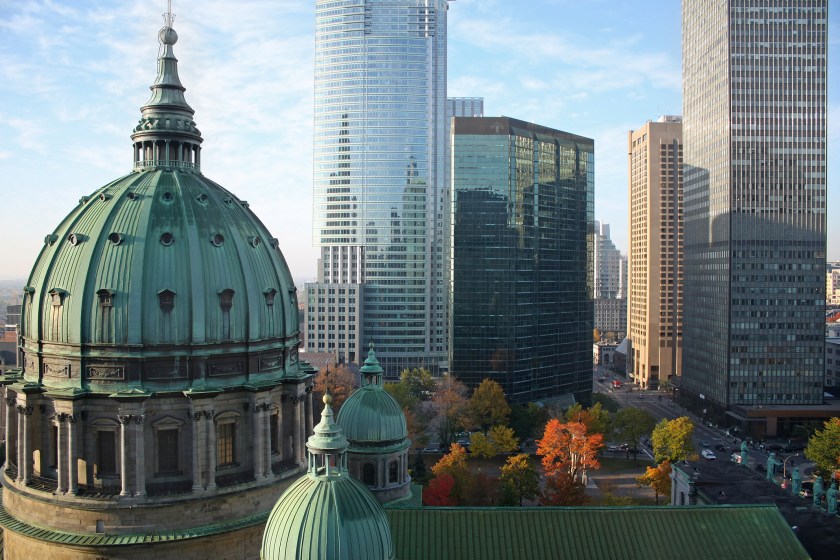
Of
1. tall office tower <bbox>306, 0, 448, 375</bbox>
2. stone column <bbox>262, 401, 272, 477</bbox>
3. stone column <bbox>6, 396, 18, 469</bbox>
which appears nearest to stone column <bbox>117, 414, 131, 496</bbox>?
stone column <bbox>262, 401, 272, 477</bbox>

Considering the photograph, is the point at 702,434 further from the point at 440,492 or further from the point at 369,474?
the point at 369,474

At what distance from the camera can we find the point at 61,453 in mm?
47531

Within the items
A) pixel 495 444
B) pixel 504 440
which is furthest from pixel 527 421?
pixel 504 440

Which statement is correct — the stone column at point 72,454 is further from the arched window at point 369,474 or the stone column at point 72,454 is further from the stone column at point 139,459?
the arched window at point 369,474

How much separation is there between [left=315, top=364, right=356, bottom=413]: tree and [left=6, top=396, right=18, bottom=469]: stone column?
73.0 m

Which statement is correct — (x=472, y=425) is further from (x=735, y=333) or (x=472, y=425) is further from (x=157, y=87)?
(x=157, y=87)

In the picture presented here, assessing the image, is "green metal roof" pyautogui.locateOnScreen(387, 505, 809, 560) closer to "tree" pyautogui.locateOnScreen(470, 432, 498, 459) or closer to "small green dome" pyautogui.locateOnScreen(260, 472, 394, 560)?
"small green dome" pyautogui.locateOnScreen(260, 472, 394, 560)

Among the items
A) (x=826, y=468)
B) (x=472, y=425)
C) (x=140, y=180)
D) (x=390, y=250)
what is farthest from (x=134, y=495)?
(x=390, y=250)

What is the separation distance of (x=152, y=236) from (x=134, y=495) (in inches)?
704

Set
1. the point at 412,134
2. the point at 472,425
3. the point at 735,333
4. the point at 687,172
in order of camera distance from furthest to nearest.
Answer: the point at 412,134 → the point at 687,172 → the point at 735,333 → the point at 472,425

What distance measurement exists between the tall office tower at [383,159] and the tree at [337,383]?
127 ft

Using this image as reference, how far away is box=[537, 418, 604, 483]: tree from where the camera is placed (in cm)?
9662

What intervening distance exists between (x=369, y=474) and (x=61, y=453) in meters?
23.9

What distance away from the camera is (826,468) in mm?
98562
